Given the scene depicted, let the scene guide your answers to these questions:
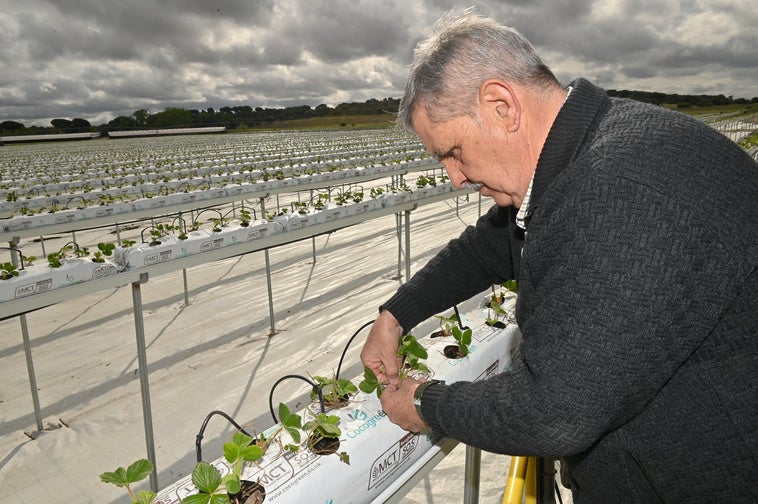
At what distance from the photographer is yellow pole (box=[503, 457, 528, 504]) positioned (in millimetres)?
1379

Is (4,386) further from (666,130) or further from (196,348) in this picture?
(666,130)

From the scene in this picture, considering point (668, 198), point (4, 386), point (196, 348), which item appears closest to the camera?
point (668, 198)

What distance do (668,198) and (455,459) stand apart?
2.23 m

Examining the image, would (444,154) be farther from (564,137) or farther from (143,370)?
(143,370)

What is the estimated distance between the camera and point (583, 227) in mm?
657

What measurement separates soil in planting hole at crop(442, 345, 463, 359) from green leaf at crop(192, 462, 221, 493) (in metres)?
0.74

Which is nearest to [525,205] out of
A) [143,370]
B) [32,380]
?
[143,370]

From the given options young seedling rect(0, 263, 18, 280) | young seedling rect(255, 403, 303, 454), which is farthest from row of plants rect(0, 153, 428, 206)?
young seedling rect(255, 403, 303, 454)

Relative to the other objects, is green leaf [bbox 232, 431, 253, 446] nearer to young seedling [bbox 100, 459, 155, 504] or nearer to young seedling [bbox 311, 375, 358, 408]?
young seedling [bbox 100, 459, 155, 504]

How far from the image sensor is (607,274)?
632 mm

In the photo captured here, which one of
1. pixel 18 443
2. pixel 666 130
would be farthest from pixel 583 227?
pixel 18 443

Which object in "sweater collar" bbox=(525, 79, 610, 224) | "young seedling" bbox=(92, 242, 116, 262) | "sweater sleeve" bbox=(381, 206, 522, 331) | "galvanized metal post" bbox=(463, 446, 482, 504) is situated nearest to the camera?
"sweater collar" bbox=(525, 79, 610, 224)

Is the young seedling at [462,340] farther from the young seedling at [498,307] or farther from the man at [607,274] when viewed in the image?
the man at [607,274]

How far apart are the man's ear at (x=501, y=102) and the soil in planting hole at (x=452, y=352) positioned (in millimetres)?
795
